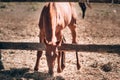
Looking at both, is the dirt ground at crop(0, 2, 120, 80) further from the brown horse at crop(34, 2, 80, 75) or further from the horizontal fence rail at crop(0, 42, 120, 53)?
the horizontal fence rail at crop(0, 42, 120, 53)

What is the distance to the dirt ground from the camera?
6.68 m

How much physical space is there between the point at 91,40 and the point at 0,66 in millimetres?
3647

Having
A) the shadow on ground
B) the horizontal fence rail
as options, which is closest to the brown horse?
the horizontal fence rail

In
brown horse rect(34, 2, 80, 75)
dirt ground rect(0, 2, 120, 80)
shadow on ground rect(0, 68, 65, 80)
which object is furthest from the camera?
dirt ground rect(0, 2, 120, 80)

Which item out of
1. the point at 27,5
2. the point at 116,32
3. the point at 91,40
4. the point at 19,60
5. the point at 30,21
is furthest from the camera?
the point at 27,5

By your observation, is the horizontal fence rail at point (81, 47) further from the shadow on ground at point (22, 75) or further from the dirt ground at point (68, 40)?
the shadow on ground at point (22, 75)

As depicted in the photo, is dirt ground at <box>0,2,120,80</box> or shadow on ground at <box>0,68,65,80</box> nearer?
shadow on ground at <box>0,68,65,80</box>

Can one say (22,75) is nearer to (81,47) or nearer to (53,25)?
(53,25)

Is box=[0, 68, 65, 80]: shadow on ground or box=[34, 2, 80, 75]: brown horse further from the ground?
box=[34, 2, 80, 75]: brown horse

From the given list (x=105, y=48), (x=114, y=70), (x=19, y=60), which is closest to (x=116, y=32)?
(x=114, y=70)

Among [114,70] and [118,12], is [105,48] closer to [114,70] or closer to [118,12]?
[114,70]

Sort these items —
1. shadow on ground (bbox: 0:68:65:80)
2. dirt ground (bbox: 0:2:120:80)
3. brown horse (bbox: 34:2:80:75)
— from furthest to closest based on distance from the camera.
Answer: dirt ground (bbox: 0:2:120:80) → shadow on ground (bbox: 0:68:65:80) → brown horse (bbox: 34:2:80:75)

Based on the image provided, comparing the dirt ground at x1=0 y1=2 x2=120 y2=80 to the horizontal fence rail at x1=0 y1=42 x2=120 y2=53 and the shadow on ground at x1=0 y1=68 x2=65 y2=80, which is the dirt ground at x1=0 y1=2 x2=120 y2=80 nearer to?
the shadow on ground at x1=0 y1=68 x2=65 y2=80

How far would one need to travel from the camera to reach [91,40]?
915 centimetres
